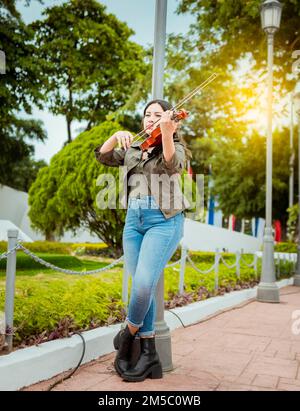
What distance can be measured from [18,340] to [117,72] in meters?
21.9

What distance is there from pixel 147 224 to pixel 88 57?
22.1 meters

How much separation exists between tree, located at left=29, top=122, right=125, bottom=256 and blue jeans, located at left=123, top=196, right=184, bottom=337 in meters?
8.59

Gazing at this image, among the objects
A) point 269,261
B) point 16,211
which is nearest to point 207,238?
point 16,211

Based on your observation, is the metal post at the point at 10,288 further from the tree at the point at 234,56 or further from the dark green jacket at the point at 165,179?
the tree at the point at 234,56

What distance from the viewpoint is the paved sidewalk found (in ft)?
11.7

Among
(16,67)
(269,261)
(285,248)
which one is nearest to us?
(269,261)

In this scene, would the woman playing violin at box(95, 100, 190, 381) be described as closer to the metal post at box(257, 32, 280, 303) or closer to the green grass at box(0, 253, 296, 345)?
the green grass at box(0, 253, 296, 345)

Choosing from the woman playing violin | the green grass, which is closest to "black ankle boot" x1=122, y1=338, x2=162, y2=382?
the woman playing violin

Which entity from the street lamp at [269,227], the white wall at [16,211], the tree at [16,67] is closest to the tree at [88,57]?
the white wall at [16,211]

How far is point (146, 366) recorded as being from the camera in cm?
355

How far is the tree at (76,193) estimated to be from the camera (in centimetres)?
1252

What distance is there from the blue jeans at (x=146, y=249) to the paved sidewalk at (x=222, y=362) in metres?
0.48

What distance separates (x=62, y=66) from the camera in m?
23.4

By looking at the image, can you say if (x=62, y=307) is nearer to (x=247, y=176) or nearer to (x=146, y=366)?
(x=146, y=366)
